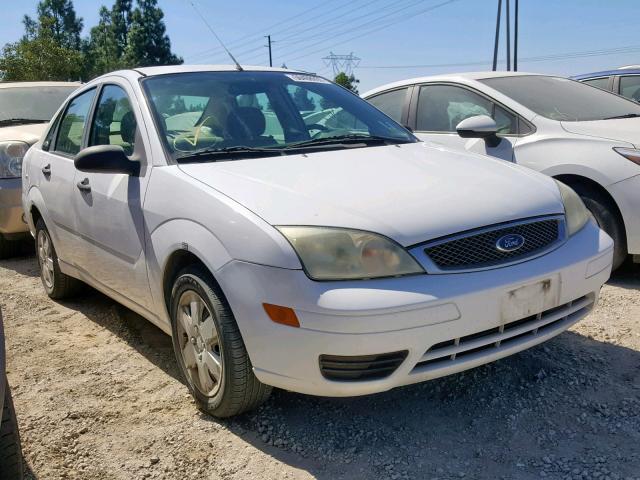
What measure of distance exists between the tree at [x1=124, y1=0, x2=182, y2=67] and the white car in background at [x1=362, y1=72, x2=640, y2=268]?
53.0m

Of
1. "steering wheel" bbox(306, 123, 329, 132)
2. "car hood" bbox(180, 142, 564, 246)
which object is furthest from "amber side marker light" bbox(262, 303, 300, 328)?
"steering wheel" bbox(306, 123, 329, 132)

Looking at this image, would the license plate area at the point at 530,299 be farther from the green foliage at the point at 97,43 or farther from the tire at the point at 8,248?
the green foliage at the point at 97,43

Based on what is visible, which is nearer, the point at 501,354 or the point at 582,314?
the point at 501,354

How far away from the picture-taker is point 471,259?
2.36 metres

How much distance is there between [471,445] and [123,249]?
190cm

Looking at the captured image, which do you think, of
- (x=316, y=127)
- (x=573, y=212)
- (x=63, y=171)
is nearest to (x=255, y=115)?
(x=316, y=127)

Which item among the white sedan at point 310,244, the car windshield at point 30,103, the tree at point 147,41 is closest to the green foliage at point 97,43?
the tree at point 147,41

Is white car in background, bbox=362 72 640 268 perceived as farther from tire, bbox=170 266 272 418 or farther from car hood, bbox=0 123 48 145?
car hood, bbox=0 123 48 145

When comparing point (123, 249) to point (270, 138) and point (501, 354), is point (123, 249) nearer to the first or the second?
point (270, 138)

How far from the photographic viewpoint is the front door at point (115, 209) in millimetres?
3039

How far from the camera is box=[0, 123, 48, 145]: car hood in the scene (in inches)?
227

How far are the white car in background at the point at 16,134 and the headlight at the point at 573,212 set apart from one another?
468cm

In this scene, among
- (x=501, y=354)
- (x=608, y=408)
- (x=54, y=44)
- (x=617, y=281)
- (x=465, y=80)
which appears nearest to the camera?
(x=501, y=354)

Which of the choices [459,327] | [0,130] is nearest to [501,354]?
[459,327]
